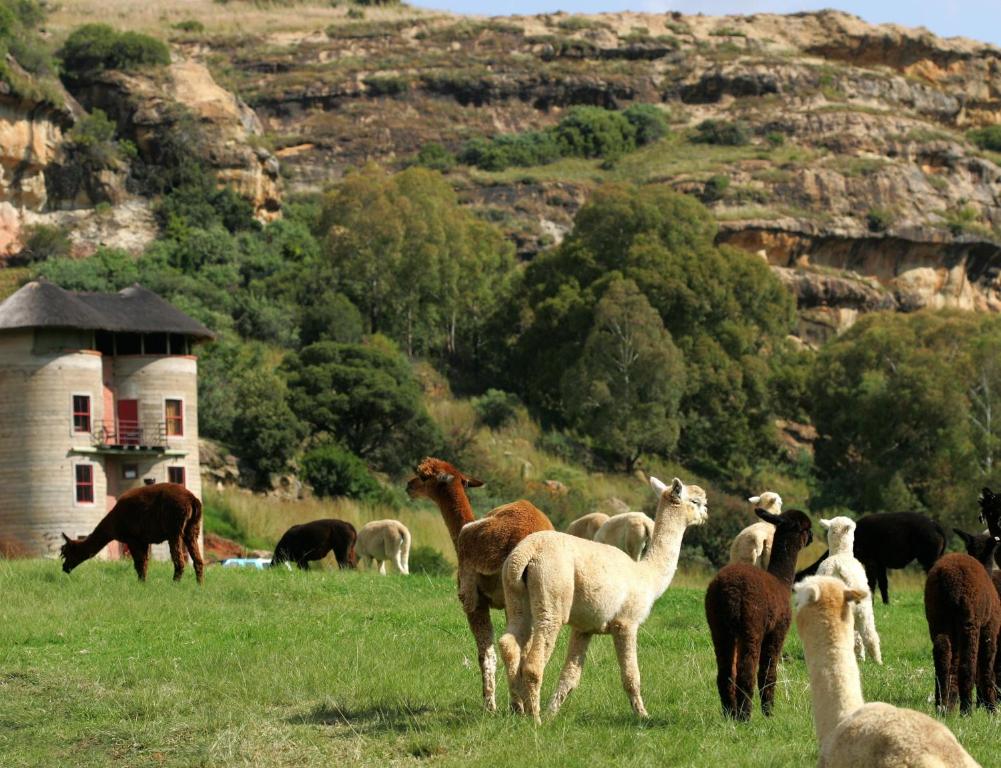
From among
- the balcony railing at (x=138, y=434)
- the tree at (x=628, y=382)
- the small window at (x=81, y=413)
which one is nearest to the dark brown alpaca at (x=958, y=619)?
the small window at (x=81, y=413)

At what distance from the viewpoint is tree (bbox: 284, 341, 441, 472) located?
199 ft

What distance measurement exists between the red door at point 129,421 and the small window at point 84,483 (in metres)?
→ 2.04

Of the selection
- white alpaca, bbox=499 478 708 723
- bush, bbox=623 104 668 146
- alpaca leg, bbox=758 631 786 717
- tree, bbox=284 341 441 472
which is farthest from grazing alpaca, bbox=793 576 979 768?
bush, bbox=623 104 668 146

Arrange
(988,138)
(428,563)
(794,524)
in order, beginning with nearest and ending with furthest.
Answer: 1. (794,524)
2. (428,563)
3. (988,138)

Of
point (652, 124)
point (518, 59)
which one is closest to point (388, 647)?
point (652, 124)

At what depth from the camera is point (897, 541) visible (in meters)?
23.5

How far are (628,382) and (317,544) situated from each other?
123 ft

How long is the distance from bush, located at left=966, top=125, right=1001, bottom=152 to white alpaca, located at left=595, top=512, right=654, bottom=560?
353 ft

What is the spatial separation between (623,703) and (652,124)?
111752 millimetres

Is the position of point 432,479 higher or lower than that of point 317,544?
higher

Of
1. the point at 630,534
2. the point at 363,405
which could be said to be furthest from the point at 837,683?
the point at 363,405

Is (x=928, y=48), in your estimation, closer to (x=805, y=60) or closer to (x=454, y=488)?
(x=805, y=60)

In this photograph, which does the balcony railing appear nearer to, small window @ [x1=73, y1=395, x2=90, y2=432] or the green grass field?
small window @ [x1=73, y1=395, x2=90, y2=432]

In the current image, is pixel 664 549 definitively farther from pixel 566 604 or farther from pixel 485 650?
pixel 485 650
